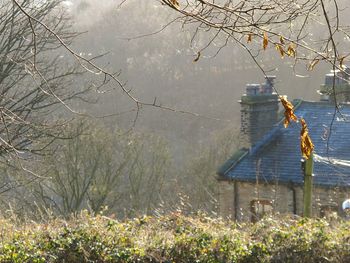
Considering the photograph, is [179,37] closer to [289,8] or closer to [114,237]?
[114,237]

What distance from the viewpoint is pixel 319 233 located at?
322 inches

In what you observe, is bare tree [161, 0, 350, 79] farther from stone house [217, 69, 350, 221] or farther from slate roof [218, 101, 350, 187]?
slate roof [218, 101, 350, 187]

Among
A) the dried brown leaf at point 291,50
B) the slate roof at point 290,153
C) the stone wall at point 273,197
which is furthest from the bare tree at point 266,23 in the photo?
the slate roof at point 290,153

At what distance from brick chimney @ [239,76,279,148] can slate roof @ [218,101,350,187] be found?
0.31 m

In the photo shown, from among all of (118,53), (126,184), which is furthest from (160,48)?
(126,184)

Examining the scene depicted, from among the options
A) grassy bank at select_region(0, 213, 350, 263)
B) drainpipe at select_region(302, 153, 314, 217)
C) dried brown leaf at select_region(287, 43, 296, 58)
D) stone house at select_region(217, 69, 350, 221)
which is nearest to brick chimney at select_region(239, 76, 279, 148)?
stone house at select_region(217, 69, 350, 221)

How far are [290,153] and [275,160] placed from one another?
1.60ft

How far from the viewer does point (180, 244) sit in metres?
8.17

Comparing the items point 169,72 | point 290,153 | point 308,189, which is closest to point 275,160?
point 290,153

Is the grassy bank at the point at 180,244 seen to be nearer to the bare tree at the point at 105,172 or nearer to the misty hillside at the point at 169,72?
the bare tree at the point at 105,172

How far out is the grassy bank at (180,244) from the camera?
8070 millimetres

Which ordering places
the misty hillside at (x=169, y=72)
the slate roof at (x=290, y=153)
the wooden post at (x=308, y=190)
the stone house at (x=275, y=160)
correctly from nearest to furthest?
the wooden post at (x=308, y=190)
the stone house at (x=275, y=160)
the slate roof at (x=290, y=153)
the misty hillside at (x=169, y=72)

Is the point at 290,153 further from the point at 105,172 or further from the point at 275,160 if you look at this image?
the point at 105,172

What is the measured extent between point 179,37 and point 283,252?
28.0 meters
